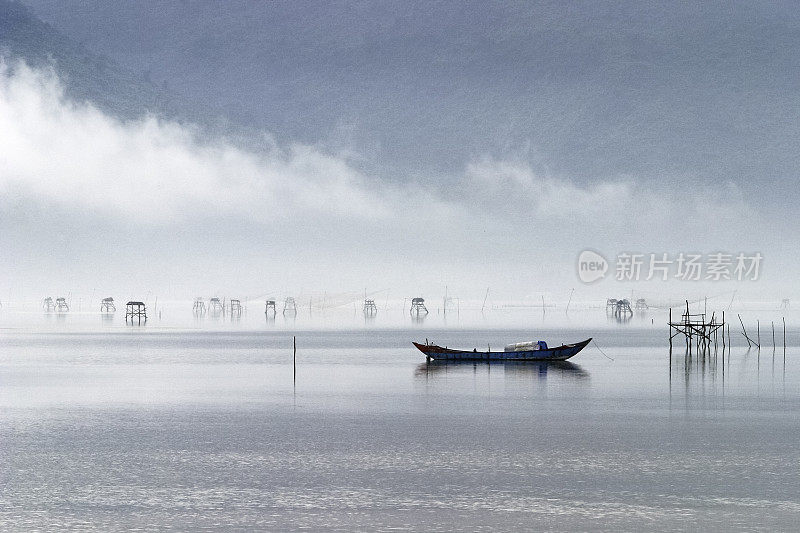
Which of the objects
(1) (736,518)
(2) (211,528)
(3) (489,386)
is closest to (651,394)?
(3) (489,386)

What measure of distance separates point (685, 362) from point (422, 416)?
179 feet

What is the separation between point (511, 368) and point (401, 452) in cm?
5014

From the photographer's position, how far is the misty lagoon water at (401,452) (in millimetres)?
28812

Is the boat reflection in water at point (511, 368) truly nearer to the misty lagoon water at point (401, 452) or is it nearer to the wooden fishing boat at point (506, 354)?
the wooden fishing boat at point (506, 354)

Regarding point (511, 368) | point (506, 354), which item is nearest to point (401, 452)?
point (511, 368)

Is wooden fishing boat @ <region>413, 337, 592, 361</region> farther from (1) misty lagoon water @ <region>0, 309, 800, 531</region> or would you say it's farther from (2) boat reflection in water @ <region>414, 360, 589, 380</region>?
(1) misty lagoon water @ <region>0, 309, 800, 531</region>

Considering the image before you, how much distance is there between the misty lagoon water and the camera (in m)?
28.8

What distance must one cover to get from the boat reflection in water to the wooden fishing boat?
1.63 feet

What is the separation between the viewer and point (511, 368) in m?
88.9

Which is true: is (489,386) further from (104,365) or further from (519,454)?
(104,365)

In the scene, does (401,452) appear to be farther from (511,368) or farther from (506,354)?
(506,354)

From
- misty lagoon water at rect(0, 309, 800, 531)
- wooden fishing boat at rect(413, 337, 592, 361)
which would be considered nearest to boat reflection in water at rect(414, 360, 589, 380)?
wooden fishing boat at rect(413, 337, 592, 361)

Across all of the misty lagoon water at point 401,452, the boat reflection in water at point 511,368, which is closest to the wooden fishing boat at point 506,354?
the boat reflection in water at point 511,368

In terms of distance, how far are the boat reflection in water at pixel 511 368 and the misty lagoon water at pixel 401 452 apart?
366cm
